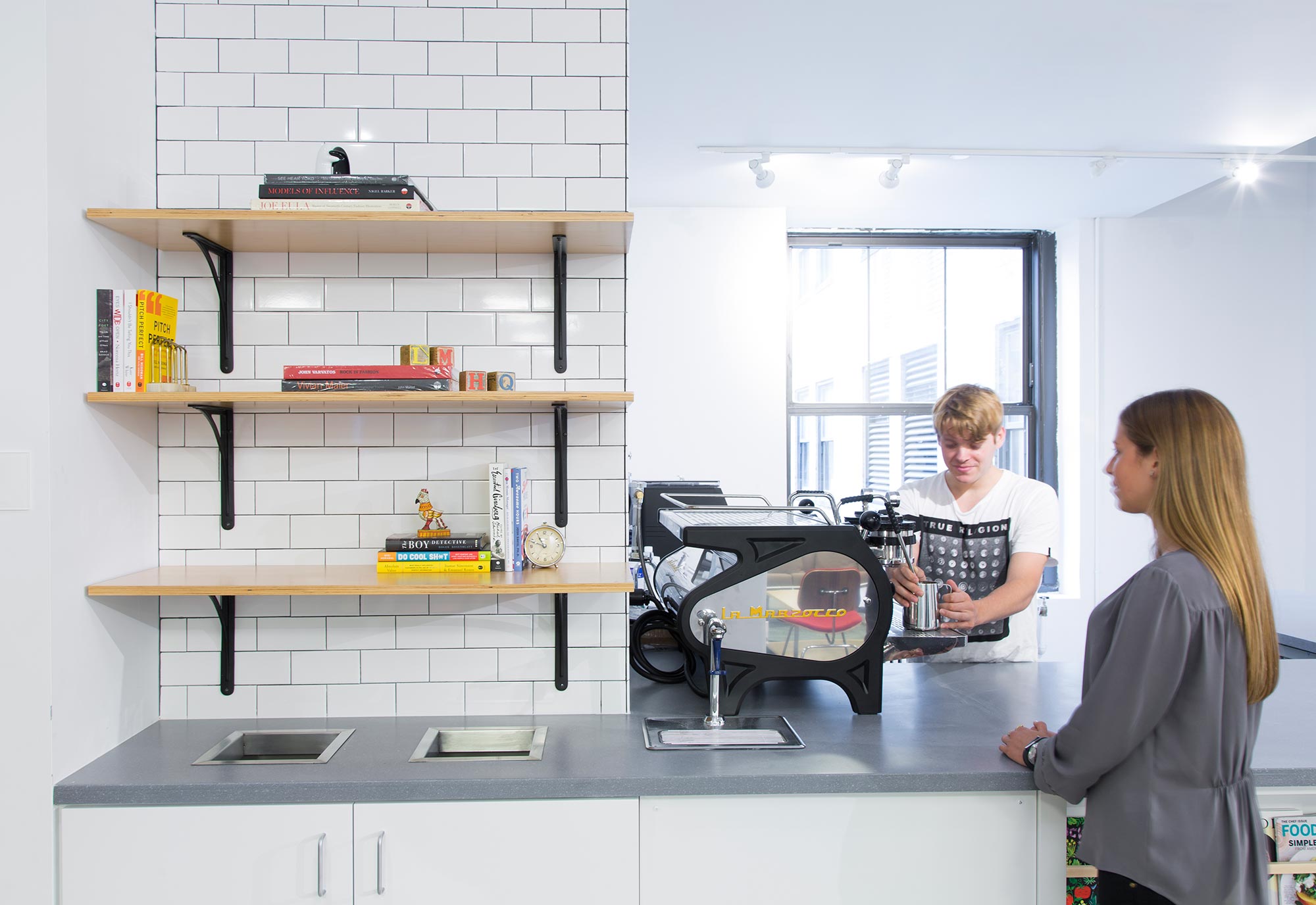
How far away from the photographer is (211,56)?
1.85m

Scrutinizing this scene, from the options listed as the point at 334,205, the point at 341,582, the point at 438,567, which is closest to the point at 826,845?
the point at 438,567

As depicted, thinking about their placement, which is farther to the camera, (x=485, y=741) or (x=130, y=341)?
(x=485, y=741)

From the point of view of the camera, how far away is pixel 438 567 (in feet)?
5.82

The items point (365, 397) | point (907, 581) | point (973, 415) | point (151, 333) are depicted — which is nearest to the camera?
point (365, 397)

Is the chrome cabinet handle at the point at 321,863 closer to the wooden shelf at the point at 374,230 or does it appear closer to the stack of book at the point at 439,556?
the stack of book at the point at 439,556

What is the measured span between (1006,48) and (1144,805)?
2358mm

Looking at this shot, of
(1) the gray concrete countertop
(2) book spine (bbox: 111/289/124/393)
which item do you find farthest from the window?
(2) book spine (bbox: 111/289/124/393)

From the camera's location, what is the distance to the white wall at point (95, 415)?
59.4 inches

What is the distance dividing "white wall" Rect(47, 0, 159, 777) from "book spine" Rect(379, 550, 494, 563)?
554 mm

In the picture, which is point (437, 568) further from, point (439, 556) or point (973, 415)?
point (973, 415)

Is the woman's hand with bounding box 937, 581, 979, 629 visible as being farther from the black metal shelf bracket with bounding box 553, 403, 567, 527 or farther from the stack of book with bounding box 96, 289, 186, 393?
the stack of book with bounding box 96, 289, 186, 393

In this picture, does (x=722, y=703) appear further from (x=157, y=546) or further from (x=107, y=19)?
(x=107, y=19)

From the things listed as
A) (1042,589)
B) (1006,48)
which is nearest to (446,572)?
(1006,48)

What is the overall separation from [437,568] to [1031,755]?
4.10 ft
